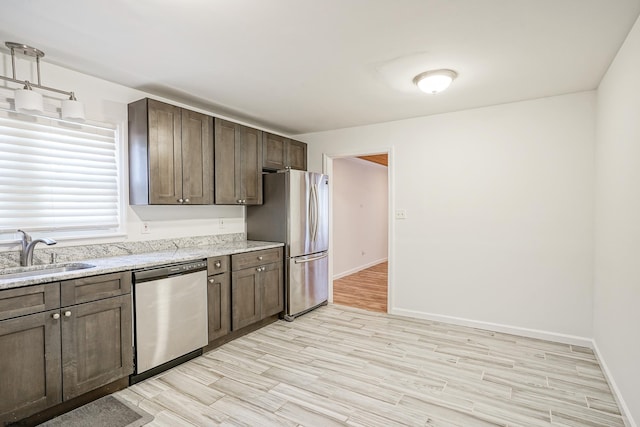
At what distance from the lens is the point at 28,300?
190 cm

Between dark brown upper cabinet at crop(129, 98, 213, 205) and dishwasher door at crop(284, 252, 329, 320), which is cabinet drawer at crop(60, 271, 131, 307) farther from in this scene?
dishwasher door at crop(284, 252, 329, 320)

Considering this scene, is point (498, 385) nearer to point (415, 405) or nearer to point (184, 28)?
point (415, 405)

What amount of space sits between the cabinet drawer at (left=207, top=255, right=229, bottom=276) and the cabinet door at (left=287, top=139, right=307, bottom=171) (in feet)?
5.75

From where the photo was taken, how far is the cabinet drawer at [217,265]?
297 cm

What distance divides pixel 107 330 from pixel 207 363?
0.89 m

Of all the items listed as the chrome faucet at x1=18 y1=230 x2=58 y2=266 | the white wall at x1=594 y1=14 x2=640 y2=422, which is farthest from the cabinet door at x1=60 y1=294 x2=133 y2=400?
the white wall at x1=594 y1=14 x2=640 y2=422

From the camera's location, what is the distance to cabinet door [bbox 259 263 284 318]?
3582mm

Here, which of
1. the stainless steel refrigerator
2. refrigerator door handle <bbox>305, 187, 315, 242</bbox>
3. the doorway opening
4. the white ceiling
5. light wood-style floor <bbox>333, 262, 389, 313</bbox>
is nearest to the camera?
the white ceiling

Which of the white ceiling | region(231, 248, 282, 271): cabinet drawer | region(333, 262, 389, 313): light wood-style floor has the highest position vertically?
the white ceiling

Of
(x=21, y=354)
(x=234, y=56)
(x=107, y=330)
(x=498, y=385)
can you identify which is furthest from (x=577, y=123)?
(x=21, y=354)

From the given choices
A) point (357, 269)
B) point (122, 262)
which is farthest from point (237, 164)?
point (357, 269)

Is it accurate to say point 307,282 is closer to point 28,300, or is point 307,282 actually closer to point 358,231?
point 28,300

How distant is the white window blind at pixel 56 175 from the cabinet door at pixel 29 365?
827 millimetres

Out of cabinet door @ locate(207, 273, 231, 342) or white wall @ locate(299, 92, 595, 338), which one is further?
white wall @ locate(299, 92, 595, 338)
